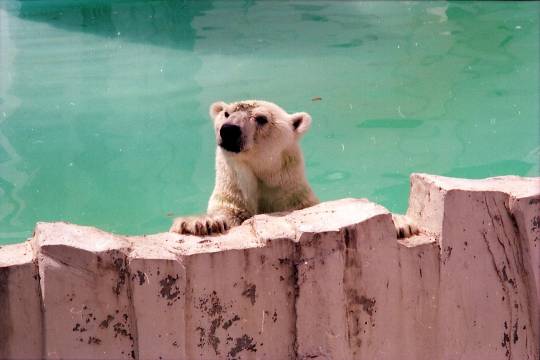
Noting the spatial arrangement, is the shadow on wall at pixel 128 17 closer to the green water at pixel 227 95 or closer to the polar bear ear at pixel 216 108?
the green water at pixel 227 95

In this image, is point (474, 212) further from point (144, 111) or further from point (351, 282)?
point (144, 111)

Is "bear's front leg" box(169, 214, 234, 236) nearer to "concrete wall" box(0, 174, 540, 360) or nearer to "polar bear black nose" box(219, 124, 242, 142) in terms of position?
"concrete wall" box(0, 174, 540, 360)

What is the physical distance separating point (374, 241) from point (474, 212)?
0.45 metres

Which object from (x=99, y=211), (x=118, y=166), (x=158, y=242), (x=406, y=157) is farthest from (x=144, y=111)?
(x=158, y=242)

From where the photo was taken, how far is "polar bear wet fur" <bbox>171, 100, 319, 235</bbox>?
3871mm

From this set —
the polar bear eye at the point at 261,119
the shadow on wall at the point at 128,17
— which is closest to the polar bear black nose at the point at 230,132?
the polar bear eye at the point at 261,119

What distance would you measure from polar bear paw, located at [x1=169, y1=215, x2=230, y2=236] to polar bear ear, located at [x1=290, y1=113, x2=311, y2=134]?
3.89 ft

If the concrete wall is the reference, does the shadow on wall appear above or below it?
above

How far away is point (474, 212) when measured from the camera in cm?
308

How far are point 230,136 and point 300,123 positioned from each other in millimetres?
620

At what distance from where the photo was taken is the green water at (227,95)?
6868 millimetres

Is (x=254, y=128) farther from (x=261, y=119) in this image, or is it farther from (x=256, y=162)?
(x=256, y=162)

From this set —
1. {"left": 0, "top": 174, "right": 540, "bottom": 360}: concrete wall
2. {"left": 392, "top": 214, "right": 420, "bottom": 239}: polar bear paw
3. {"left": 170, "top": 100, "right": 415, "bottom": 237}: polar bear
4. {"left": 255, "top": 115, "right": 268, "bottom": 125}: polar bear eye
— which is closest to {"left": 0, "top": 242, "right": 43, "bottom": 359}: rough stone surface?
{"left": 0, "top": 174, "right": 540, "bottom": 360}: concrete wall

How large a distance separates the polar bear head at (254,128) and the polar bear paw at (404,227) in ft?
3.29
